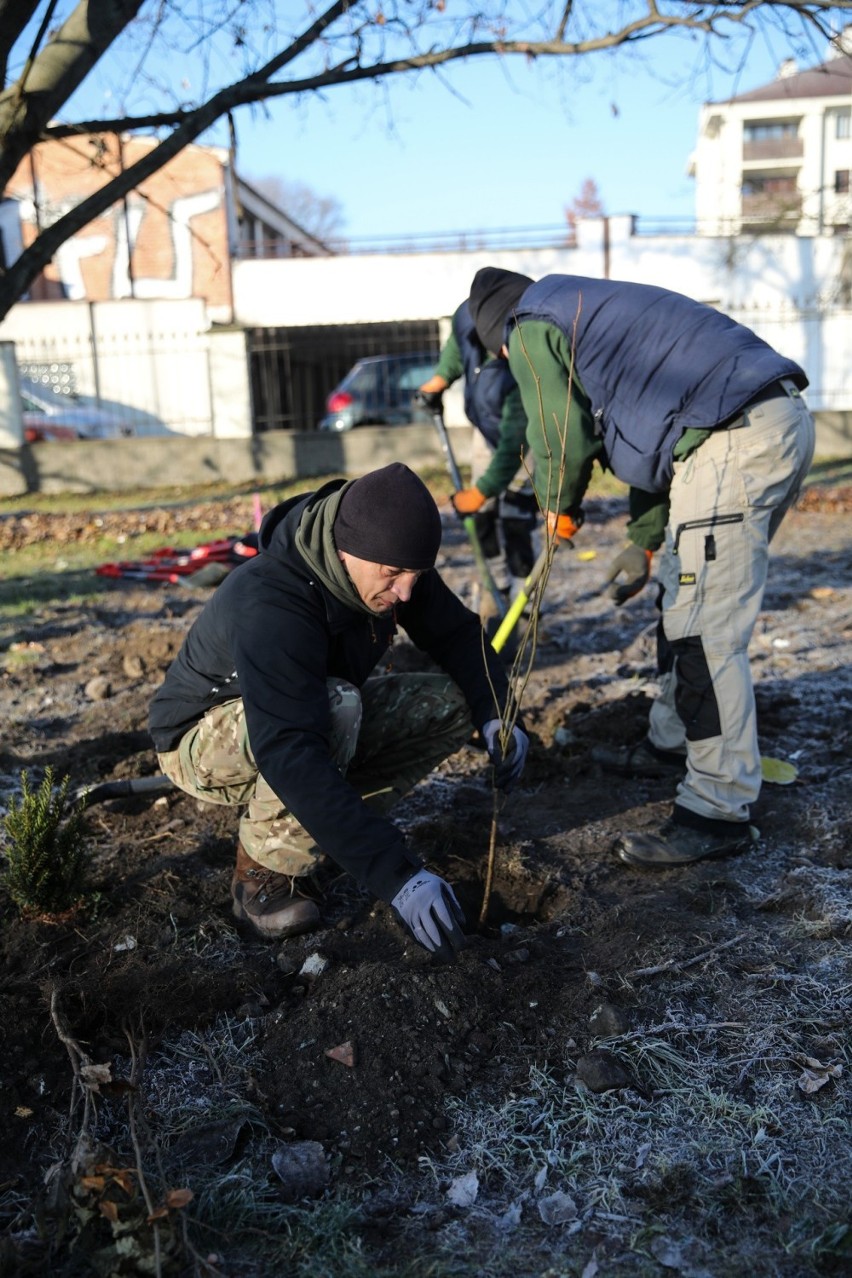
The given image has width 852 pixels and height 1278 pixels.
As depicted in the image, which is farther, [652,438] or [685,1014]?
[652,438]

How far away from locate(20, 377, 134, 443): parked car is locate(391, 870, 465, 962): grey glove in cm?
1510

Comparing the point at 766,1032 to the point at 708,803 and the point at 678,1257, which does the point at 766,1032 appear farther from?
the point at 708,803

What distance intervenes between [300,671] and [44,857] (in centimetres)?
92

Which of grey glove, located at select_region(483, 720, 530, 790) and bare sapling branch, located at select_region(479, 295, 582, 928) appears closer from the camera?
bare sapling branch, located at select_region(479, 295, 582, 928)

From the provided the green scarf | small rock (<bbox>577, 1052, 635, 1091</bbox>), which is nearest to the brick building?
the green scarf

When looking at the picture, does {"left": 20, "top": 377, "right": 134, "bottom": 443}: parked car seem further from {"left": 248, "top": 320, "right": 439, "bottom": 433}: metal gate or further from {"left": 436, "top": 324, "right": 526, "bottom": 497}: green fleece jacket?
{"left": 436, "top": 324, "right": 526, "bottom": 497}: green fleece jacket

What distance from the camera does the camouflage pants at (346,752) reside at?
286cm

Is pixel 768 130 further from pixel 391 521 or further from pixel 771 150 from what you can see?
pixel 391 521

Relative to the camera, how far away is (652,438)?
10.4 ft

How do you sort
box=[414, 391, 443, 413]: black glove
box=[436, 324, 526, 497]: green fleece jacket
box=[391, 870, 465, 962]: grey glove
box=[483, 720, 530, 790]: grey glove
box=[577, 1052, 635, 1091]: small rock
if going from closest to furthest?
box=[577, 1052, 635, 1091]: small rock → box=[391, 870, 465, 962]: grey glove → box=[483, 720, 530, 790]: grey glove → box=[436, 324, 526, 497]: green fleece jacket → box=[414, 391, 443, 413]: black glove

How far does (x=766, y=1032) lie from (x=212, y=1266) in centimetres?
129

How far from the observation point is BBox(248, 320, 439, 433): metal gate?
1727 centimetres

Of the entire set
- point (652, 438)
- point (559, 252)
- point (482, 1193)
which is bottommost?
point (482, 1193)

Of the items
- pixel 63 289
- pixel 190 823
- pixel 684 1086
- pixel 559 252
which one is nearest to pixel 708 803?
pixel 684 1086
